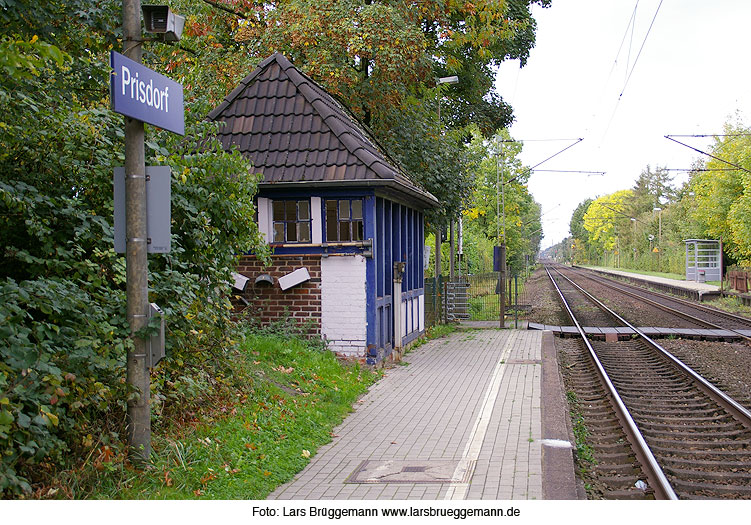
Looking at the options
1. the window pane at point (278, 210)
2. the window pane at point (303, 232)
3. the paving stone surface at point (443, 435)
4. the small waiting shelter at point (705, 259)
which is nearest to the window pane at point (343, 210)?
the window pane at point (303, 232)

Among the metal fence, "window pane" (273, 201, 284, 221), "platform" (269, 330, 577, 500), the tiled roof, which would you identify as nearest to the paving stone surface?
"platform" (269, 330, 577, 500)

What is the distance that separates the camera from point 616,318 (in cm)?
2600

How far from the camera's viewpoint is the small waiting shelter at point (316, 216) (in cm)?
1348

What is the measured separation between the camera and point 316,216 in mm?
13750

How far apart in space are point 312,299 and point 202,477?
745cm

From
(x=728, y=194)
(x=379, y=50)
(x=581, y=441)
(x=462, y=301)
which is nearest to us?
(x=581, y=441)

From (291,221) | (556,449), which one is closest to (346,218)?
(291,221)

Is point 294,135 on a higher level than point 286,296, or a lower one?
higher

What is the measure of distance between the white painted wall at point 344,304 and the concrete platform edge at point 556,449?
342 cm

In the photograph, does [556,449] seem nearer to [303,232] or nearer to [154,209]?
[154,209]

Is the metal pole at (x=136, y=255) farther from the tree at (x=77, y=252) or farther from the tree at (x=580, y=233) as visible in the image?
the tree at (x=580, y=233)

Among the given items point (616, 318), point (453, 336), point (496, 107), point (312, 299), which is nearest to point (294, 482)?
point (312, 299)

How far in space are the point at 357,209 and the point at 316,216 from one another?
0.78 metres

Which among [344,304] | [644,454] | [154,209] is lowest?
[644,454]
